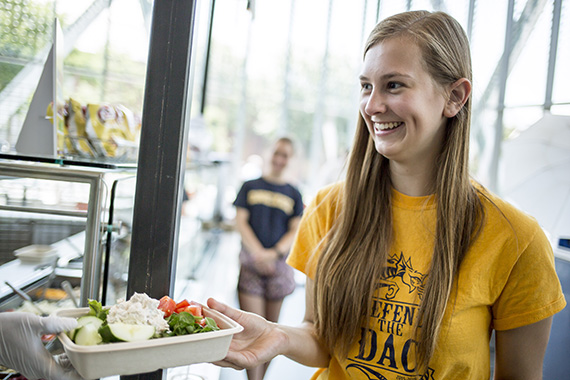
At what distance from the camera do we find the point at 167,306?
0.88m

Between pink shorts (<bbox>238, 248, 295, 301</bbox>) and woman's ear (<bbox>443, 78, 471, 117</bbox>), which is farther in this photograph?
pink shorts (<bbox>238, 248, 295, 301</bbox>)

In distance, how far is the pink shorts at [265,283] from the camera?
10.6 feet

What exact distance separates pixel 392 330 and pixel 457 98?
607 millimetres

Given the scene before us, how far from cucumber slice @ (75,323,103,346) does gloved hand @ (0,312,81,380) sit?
0.09 metres

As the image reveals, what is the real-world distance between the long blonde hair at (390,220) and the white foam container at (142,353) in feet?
1.39

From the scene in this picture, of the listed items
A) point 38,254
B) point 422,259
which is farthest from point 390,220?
point 38,254

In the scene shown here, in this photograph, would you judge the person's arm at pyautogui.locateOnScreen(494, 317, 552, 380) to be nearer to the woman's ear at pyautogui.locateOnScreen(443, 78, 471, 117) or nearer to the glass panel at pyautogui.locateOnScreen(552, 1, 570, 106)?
the woman's ear at pyautogui.locateOnScreen(443, 78, 471, 117)

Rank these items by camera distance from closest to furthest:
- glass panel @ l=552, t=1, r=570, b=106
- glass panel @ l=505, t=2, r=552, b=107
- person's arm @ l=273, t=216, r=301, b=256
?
1. person's arm @ l=273, t=216, r=301, b=256
2. glass panel @ l=552, t=1, r=570, b=106
3. glass panel @ l=505, t=2, r=552, b=107

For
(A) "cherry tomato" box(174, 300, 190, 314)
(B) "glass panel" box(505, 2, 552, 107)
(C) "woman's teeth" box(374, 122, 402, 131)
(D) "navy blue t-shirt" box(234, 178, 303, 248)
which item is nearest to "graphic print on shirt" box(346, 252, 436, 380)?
(C) "woman's teeth" box(374, 122, 402, 131)

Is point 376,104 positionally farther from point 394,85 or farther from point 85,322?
point 85,322

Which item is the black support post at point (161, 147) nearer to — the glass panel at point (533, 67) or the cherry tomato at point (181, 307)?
the cherry tomato at point (181, 307)

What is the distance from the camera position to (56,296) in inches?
41.0

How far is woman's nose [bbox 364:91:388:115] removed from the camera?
1.08 meters

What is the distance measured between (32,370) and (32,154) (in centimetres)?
49
